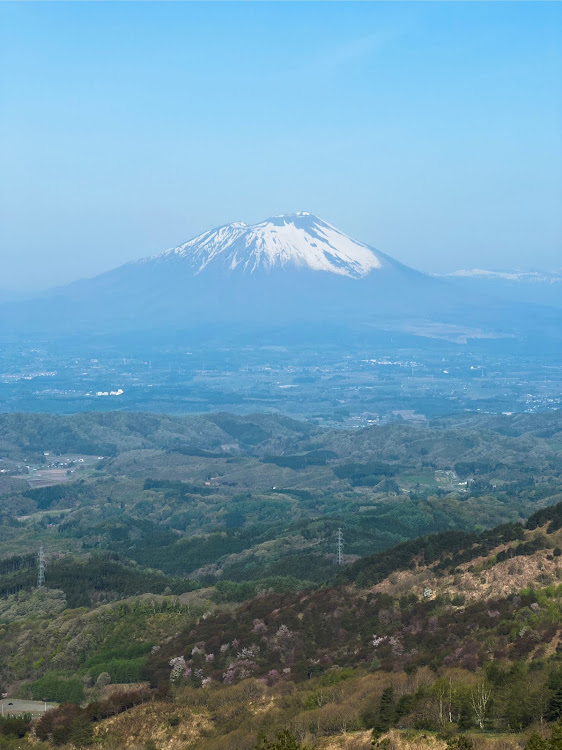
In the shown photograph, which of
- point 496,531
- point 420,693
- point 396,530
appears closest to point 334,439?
point 396,530

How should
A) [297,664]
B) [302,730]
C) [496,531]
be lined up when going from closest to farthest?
[302,730], [297,664], [496,531]

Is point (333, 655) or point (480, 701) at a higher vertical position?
point (480, 701)

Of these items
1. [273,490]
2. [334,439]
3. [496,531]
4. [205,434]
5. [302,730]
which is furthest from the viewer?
[205,434]

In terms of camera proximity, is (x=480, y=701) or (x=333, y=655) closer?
(x=480, y=701)

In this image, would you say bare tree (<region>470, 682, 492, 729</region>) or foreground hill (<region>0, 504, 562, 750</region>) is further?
foreground hill (<region>0, 504, 562, 750</region>)

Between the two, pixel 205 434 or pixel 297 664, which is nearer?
pixel 297 664

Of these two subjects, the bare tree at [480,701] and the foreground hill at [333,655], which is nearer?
the bare tree at [480,701]

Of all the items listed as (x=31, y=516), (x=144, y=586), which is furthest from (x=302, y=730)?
(x=31, y=516)

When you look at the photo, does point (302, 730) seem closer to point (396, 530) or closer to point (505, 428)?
point (396, 530)

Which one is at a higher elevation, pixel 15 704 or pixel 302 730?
pixel 302 730

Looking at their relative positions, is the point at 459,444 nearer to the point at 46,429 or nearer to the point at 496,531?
the point at 46,429
